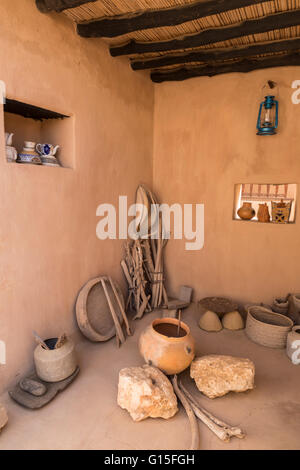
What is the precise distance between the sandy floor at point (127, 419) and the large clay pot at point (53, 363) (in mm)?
145

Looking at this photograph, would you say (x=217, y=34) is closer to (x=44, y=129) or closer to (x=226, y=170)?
(x=226, y=170)

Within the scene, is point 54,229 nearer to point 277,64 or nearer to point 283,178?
point 283,178

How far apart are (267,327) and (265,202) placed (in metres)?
1.56

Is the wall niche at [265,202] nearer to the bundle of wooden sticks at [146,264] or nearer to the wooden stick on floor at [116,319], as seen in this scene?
the bundle of wooden sticks at [146,264]

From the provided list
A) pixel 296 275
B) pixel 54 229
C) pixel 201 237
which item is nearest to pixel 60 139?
pixel 54 229

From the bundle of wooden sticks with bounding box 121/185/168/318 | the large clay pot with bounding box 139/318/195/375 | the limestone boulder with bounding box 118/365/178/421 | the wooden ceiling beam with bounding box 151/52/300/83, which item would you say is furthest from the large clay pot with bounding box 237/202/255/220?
the limestone boulder with bounding box 118/365/178/421

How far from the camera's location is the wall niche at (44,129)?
274 centimetres

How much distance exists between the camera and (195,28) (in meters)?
2.76

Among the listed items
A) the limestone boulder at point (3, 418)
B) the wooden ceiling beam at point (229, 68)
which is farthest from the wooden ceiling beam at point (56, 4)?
the limestone boulder at point (3, 418)

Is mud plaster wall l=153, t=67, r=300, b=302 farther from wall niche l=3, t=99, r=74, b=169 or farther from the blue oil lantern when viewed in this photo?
wall niche l=3, t=99, r=74, b=169

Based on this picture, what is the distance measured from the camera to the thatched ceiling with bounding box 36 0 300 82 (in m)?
2.34

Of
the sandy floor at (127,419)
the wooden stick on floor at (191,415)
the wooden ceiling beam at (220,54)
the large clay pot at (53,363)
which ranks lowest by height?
the sandy floor at (127,419)

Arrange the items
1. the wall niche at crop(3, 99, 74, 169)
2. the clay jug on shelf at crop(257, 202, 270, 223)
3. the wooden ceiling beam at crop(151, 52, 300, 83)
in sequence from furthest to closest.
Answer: the clay jug on shelf at crop(257, 202, 270, 223) → the wooden ceiling beam at crop(151, 52, 300, 83) → the wall niche at crop(3, 99, 74, 169)

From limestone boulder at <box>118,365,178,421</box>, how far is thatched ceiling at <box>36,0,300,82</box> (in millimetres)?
2823
